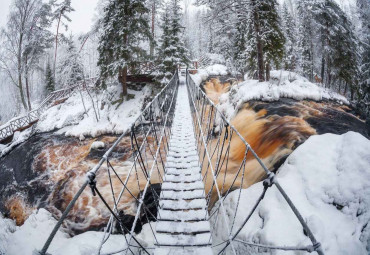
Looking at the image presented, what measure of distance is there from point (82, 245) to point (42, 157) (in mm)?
6937

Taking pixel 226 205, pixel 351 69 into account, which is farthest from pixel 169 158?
pixel 351 69

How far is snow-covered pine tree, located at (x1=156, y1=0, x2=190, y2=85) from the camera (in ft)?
45.3

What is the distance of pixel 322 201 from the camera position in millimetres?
2855

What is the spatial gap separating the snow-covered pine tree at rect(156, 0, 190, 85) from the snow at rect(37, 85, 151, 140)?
1743 millimetres

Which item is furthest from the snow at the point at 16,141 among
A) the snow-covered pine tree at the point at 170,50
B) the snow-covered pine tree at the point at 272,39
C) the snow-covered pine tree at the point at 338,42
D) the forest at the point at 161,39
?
the snow-covered pine tree at the point at 338,42

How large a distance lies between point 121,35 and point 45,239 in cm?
1123

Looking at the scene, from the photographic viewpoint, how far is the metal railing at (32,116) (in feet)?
45.8

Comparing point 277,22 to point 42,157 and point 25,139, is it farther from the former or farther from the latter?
point 25,139

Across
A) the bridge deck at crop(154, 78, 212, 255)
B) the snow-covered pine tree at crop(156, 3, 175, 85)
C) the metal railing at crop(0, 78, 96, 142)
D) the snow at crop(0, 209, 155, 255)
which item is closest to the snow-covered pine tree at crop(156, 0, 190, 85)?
the snow-covered pine tree at crop(156, 3, 175, 85)

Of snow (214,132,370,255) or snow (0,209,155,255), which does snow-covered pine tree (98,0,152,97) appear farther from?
snow (214,132,370,255)

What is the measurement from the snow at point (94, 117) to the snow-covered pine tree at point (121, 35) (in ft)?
4.36

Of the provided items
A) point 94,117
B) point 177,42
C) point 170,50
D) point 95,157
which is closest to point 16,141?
point 94,117

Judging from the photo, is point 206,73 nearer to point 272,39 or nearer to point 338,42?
point 272,39

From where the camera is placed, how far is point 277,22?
11898 millimetres
